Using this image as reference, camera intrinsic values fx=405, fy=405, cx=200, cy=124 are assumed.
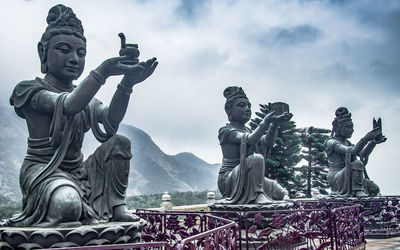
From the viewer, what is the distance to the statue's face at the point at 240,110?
819cm

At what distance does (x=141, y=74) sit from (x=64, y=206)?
1514 millimetres

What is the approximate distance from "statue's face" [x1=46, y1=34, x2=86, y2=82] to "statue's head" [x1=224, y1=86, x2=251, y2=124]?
4140mm

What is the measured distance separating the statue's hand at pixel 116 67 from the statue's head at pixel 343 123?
8.13 m

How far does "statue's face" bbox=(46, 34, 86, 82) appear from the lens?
4.56 meters

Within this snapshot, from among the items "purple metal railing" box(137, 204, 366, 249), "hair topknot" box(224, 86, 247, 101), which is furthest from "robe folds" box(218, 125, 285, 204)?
"hair topknot" box(224, 86, 247, 101)

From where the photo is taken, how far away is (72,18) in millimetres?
4699

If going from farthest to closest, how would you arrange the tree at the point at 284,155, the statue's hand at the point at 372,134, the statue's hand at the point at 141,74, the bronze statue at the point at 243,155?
the tree at the point at 284,155 < the statue's hand at the point at 372,134 < the bronze statue at the point at 243,155 < the statue's hand at the point at 141,74

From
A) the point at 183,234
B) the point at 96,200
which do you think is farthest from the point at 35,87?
the point at 183,234

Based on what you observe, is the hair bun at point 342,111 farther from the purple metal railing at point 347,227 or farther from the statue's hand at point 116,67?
the statue's hand at point 116,67

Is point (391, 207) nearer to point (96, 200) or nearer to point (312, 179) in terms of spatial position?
point (96, 200)

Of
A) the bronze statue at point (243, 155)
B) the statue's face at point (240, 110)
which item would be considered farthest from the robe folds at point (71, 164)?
the statue's face at point (240, 110)

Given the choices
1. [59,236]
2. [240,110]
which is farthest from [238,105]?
[59,236]

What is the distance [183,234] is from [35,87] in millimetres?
2564

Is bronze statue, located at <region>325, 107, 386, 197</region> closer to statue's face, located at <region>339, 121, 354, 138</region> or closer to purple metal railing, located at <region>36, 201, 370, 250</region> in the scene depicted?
statue's face, located at <region>339, 121, 354, 138</region>
